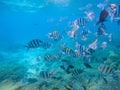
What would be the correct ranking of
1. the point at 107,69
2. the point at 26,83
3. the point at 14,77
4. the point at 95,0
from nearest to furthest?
1. the point at 107,69
2. the point at 26,83
3. the point at 14,77
4. the point at 95,0

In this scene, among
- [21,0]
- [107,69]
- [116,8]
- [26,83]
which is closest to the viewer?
[116,8]

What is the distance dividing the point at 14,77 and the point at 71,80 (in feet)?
14.6

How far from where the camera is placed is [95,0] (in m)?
39.7

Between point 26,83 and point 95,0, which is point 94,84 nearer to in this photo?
point 26,83

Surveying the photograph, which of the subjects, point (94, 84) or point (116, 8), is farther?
point (94, 84)

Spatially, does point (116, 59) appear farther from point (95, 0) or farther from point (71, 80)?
point (95, 0)

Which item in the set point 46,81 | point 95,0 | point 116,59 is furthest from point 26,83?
point 95,0

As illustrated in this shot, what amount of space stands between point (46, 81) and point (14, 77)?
3132mm

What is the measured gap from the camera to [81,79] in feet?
31.8

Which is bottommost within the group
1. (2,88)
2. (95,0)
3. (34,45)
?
(2,88)

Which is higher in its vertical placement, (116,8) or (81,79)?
(116,8)

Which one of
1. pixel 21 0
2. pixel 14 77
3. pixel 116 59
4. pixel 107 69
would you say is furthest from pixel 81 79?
pixel 21 0

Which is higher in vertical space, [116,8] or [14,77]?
[116,8]

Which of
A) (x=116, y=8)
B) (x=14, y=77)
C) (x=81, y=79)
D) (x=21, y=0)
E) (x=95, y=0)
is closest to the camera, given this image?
(x=116, y=8)
